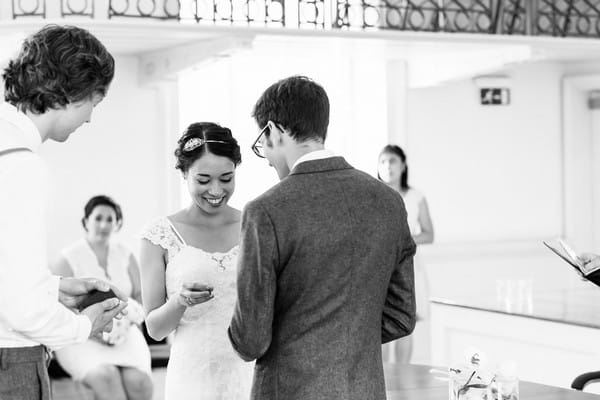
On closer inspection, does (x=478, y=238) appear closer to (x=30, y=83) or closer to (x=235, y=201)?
(x=235, y=201)

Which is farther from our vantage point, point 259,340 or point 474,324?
point 474,324

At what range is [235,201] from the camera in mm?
10078

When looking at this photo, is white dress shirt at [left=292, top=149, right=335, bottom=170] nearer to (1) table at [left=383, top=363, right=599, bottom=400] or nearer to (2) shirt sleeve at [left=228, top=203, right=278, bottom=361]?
(2) shirt sleeve at [left=228, top=203, right=278, bottom=361]

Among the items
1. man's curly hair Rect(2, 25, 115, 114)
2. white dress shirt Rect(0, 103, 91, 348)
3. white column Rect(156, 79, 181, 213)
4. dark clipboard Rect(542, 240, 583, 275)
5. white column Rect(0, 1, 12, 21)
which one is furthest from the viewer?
white column Rect(156, 79, 181, 213)

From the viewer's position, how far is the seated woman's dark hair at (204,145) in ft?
11.8

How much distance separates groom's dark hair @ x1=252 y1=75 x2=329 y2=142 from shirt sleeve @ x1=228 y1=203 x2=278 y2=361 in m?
0.25

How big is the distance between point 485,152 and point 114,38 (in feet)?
15.3

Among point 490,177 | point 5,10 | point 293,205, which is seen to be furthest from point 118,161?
point 293,205

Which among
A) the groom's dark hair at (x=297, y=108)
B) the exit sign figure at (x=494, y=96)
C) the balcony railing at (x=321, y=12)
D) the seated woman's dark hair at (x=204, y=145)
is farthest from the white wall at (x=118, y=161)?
the groom's dark hair at (x=297, y=108)

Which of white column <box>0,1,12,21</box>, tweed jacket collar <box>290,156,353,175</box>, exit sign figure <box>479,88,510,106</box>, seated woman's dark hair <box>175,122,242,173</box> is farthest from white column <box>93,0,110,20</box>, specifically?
tweed jacket collar <box>290,156,353,175</box>

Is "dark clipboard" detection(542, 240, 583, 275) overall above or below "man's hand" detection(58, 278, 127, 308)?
below

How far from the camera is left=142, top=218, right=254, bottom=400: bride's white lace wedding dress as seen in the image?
3.56m

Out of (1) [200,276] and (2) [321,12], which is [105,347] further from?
(2) [321,12]

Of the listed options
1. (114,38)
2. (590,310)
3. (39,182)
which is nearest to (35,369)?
(39,182)
